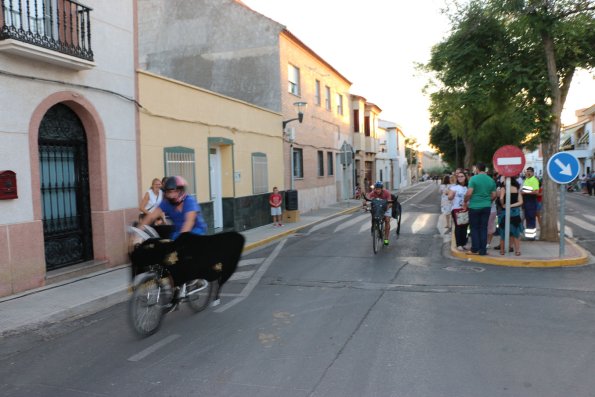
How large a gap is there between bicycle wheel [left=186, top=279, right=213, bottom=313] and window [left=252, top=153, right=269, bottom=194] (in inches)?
382

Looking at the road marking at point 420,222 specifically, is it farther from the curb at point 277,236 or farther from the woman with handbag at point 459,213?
the woman with handbag at point 459,213

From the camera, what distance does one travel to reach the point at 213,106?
13039 millimetres

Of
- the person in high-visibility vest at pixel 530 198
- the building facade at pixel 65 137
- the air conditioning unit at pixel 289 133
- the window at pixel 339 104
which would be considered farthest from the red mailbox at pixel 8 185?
the window at pixel 339 104

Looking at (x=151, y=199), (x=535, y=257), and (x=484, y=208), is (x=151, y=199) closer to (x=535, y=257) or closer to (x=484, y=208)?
(x=484, y=208)

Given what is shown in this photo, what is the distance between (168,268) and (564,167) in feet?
23.0

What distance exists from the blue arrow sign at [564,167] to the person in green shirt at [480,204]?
3.38 feet

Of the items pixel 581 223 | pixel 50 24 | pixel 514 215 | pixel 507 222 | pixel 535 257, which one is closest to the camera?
pixel 50 24

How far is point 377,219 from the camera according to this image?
392 inches

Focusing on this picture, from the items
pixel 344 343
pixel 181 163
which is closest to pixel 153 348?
pixel 344 343

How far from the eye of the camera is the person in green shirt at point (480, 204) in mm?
8891

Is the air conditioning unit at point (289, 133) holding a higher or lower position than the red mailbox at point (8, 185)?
higher

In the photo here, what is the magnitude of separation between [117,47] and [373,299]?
6661mm

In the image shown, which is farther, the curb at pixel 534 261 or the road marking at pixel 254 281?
the curb at pixel 534 261

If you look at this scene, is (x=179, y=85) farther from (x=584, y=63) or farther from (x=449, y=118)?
(x=449, y=118)
